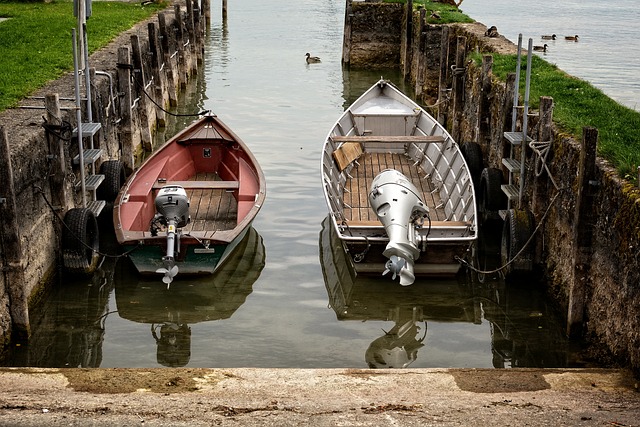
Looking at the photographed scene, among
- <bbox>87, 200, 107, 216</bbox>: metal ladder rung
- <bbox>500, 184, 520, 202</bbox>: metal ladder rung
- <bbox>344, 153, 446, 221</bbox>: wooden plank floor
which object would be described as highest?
<bbox>500, 184, 520, 202</bbox>: metal ladder rung

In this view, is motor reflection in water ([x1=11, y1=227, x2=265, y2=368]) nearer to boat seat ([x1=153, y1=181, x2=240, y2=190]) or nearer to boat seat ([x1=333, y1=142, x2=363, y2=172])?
boat seat ([x1=153, y1=181, x2=240, y2=190])

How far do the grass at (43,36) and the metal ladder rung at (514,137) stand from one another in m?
8.11

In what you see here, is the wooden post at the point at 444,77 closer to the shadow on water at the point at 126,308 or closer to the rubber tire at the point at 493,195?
the rubber tire at the point at 493,195

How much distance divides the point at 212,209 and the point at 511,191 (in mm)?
5125

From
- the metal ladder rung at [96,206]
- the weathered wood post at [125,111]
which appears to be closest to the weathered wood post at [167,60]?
the weathered wood post at [125,111]

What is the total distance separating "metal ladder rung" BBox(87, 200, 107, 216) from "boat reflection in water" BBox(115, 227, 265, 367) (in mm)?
1218

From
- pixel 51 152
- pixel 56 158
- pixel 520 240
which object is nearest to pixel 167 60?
pixel 51 152

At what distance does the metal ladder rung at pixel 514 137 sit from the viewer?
→ 1435 cm

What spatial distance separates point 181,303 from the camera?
13.6 m

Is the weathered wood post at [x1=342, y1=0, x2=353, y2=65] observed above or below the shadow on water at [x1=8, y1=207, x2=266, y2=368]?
above

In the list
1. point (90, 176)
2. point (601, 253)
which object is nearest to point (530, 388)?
point (601, 253)

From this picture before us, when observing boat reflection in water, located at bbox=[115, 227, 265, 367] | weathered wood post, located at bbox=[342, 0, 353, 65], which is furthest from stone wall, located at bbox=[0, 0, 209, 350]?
weathered wood post, located at bbox=[342, 0, 353, 65]

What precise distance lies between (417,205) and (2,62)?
10458 mm

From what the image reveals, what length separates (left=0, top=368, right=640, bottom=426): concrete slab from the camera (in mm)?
8578
